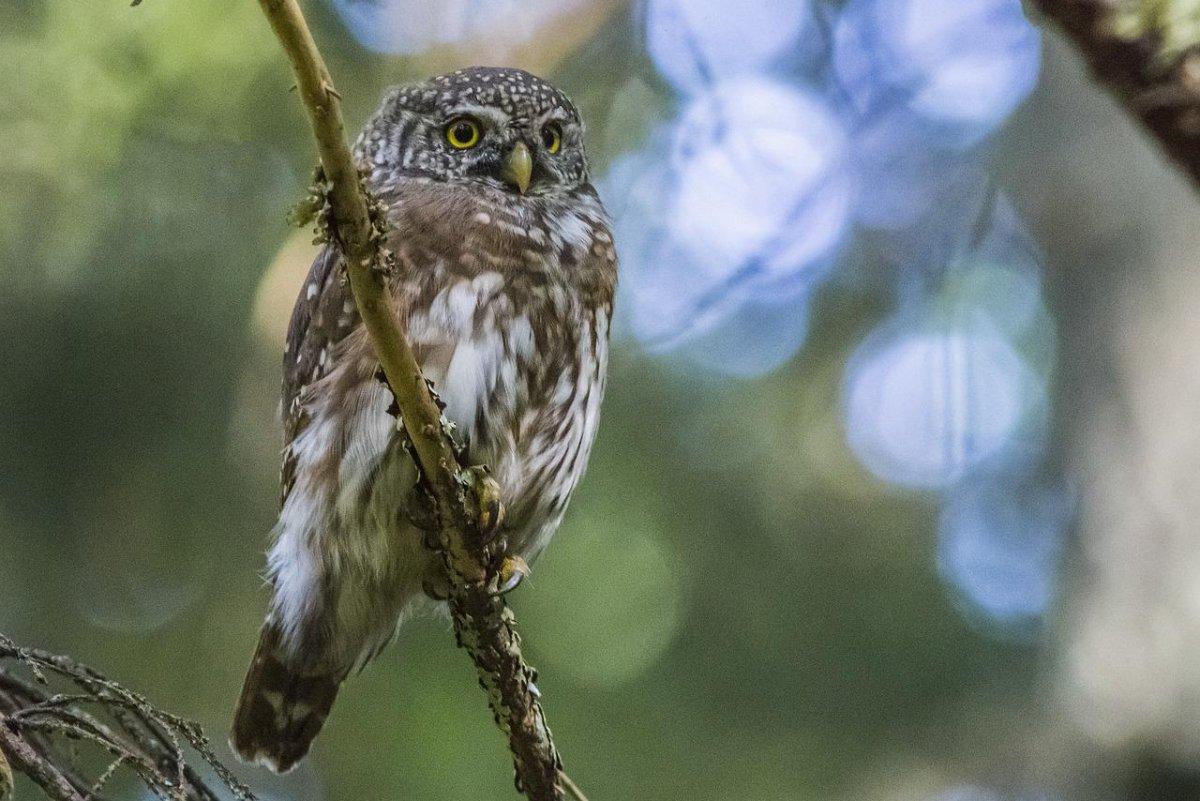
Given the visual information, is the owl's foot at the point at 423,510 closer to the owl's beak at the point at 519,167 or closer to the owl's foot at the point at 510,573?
the owl's foot at the point at 510,573

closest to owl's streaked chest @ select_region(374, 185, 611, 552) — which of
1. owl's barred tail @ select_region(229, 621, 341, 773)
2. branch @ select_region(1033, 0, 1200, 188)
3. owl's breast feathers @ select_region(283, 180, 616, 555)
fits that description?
owl's breast feathers @ select_region(283, 180, 616, 555)

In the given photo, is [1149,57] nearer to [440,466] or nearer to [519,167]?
[440,466]

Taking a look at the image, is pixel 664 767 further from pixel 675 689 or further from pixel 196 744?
pixel 196 744

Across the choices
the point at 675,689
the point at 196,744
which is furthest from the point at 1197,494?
the point at 196,744

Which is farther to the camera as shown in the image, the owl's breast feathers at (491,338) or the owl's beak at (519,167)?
the owl's beak at (519,167)

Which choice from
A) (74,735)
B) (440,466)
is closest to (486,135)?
(440,466)

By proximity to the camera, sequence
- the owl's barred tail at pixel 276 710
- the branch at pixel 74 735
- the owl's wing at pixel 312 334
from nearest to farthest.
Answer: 1. the branch at pixel 74 735
2. the owl's wing at pixel 312 334
3. the owl's barred tail at pixel 276 710

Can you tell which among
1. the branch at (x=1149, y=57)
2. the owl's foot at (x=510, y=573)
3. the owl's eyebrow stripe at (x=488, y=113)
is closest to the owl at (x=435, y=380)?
the owl's eyebrow stripe at (x=488, y=113)
